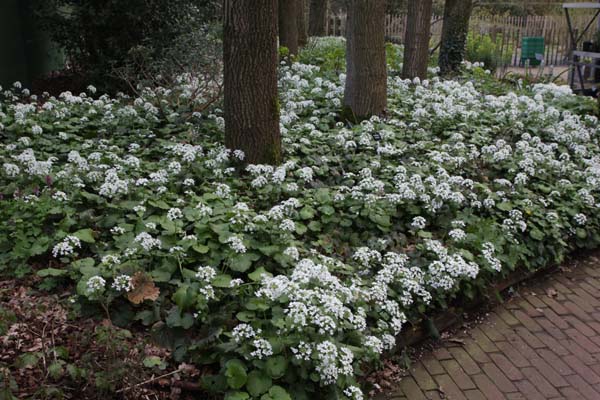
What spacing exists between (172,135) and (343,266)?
11.2 feet

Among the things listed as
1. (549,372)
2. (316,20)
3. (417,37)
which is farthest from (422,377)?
(316,20)

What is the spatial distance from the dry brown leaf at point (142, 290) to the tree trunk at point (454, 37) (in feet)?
31.1

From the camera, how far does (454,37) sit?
11.8 meters

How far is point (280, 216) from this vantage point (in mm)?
4164

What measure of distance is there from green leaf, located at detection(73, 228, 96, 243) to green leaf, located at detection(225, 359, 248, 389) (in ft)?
4.91

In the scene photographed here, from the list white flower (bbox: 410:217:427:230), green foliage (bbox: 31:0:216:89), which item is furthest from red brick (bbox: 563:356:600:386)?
green foliage (bbox: 31:0:216:89)

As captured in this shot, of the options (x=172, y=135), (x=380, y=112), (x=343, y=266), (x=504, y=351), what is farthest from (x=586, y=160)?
(x=172, y=135)

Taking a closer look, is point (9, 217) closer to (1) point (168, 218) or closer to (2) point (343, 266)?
(1) point (168, 218)

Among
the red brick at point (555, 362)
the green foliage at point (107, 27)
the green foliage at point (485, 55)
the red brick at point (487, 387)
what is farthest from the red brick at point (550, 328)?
the green foliage at point (485, 55)

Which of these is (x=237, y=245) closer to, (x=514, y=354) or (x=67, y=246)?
(x=67, y=246)

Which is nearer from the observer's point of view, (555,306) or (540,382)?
(540,382)

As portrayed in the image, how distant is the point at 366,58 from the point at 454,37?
491 cm

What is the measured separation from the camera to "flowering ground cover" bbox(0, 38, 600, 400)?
3.38 meters

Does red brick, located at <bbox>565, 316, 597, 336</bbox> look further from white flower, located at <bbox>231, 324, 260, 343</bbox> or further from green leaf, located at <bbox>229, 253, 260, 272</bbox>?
white flower, located at <bbox>231, 324, 260, 343</bbox>
